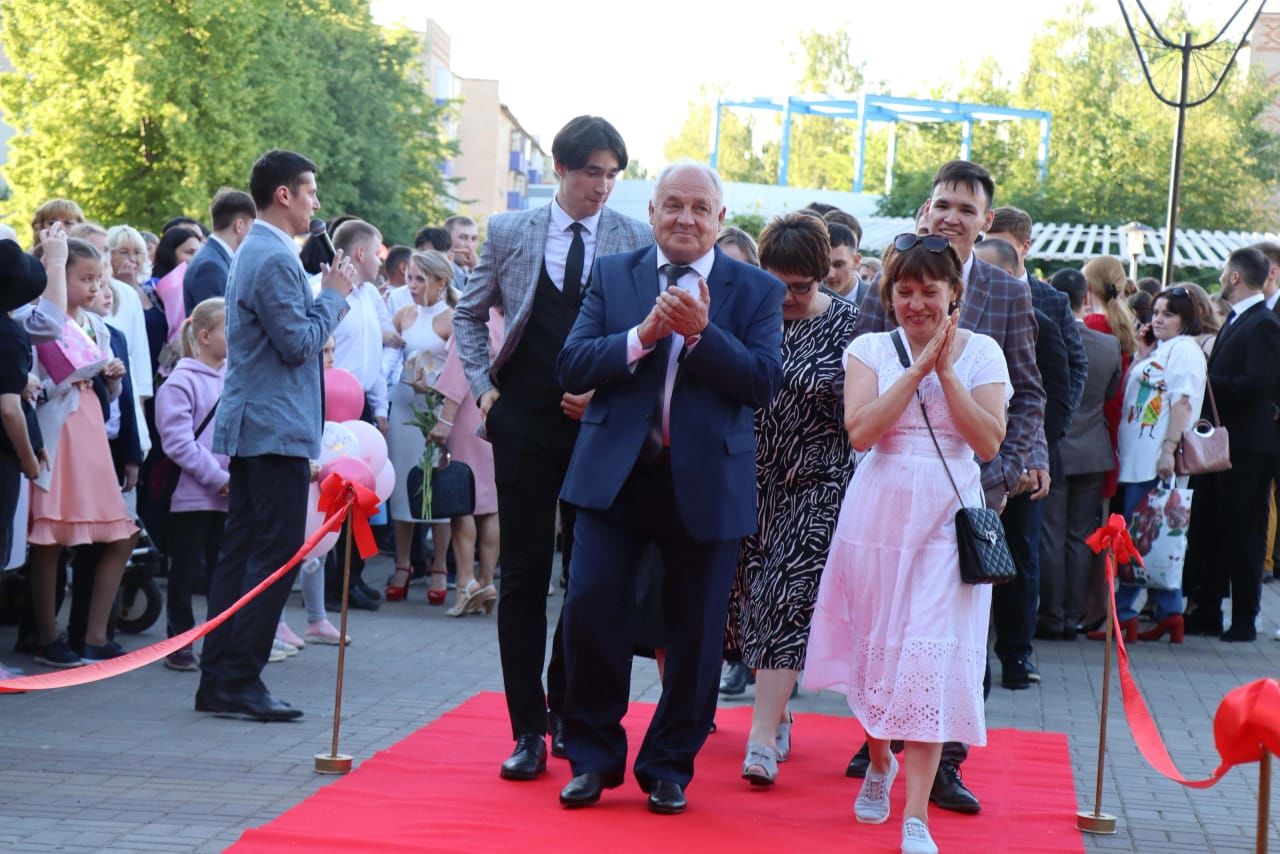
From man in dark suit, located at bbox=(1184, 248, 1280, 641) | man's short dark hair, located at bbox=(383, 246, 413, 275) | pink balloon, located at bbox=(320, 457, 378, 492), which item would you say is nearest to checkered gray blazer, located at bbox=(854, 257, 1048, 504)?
pink balloon, located at bbox=(320, 457, 378, 492)

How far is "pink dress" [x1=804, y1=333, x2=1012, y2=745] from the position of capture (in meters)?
5.37

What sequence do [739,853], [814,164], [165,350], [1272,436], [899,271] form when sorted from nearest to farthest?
[739,853], [899,271], [165,350], [1272,436], [814,164]

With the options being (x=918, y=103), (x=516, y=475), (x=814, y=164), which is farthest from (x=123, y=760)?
(x=814, y=164)

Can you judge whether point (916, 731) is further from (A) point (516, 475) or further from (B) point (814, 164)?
(B) point (814, 164)

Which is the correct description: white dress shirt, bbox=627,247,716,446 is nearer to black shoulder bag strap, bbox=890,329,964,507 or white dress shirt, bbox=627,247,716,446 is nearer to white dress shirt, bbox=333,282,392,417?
black shoulder bag strap, bbox=890,329,964,507

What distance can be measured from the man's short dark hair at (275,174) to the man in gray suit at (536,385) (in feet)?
3.91

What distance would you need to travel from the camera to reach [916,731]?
535cm

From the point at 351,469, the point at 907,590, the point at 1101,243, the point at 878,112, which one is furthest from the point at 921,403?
the point at 878,112

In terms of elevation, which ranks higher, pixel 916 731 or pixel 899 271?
pixel 899 271

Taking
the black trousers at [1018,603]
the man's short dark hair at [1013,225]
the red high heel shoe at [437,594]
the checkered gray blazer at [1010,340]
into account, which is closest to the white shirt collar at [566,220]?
the checkered gray blazer at [1010,340]

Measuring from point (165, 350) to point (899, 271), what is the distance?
6.15 meters

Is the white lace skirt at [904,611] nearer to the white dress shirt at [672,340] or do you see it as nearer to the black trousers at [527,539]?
the white dress shirt at [672,340]

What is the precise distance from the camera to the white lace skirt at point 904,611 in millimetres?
5367

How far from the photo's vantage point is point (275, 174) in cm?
716
